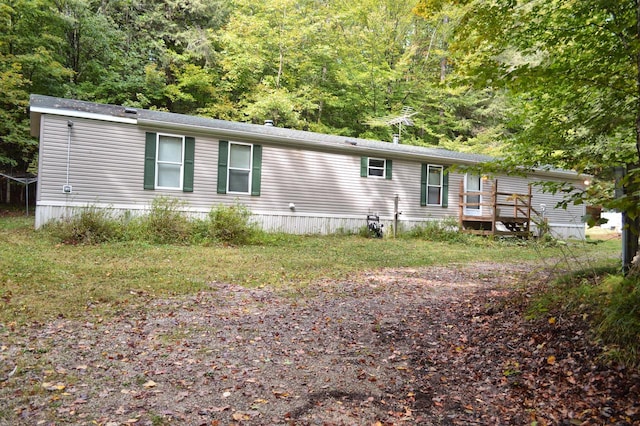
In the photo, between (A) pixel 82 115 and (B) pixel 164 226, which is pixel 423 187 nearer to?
(B) pixel 164 226

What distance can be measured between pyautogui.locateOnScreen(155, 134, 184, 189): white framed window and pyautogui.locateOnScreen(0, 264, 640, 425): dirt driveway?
277 inches

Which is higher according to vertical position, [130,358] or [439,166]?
[439,166]

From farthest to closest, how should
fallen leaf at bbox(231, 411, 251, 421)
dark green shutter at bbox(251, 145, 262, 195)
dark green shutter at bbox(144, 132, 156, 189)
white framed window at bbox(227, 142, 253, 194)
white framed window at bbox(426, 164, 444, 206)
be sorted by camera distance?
white framed window at bbox(426, 164, 444, 206), dark green shutter at bbox(251, 145, 262, 195), white framed window at bbox(227, 142, 253, 194), dark green shutter at bbox(144, 132, 156, 189), fallen leaf at bbox(231, 411, 251, 421)

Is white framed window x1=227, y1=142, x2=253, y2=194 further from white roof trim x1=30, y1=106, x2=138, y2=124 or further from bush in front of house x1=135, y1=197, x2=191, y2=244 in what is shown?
white roof trim x1=30, y1=106, x2=138, y2=124

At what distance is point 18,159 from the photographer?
61.1ft

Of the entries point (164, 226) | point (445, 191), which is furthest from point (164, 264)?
point (445, 191)

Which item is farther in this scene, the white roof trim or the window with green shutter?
the window with green shutter

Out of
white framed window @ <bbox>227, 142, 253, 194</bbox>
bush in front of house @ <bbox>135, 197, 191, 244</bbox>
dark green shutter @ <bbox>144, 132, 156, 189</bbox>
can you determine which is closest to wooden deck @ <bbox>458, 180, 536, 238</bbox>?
white framed window @ <bbox>227, 142, 253, 194</bbox>

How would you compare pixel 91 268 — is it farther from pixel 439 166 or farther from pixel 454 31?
pixel 439 166

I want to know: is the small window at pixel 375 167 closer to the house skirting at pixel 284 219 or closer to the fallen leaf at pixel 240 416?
the house skirting at pixel 284 219

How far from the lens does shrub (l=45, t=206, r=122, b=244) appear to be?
358 inches

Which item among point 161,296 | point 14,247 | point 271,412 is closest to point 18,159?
point 14,247

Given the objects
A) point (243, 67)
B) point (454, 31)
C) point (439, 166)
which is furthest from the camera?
point (243, 67)

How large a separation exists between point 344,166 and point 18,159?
50.1 ft
